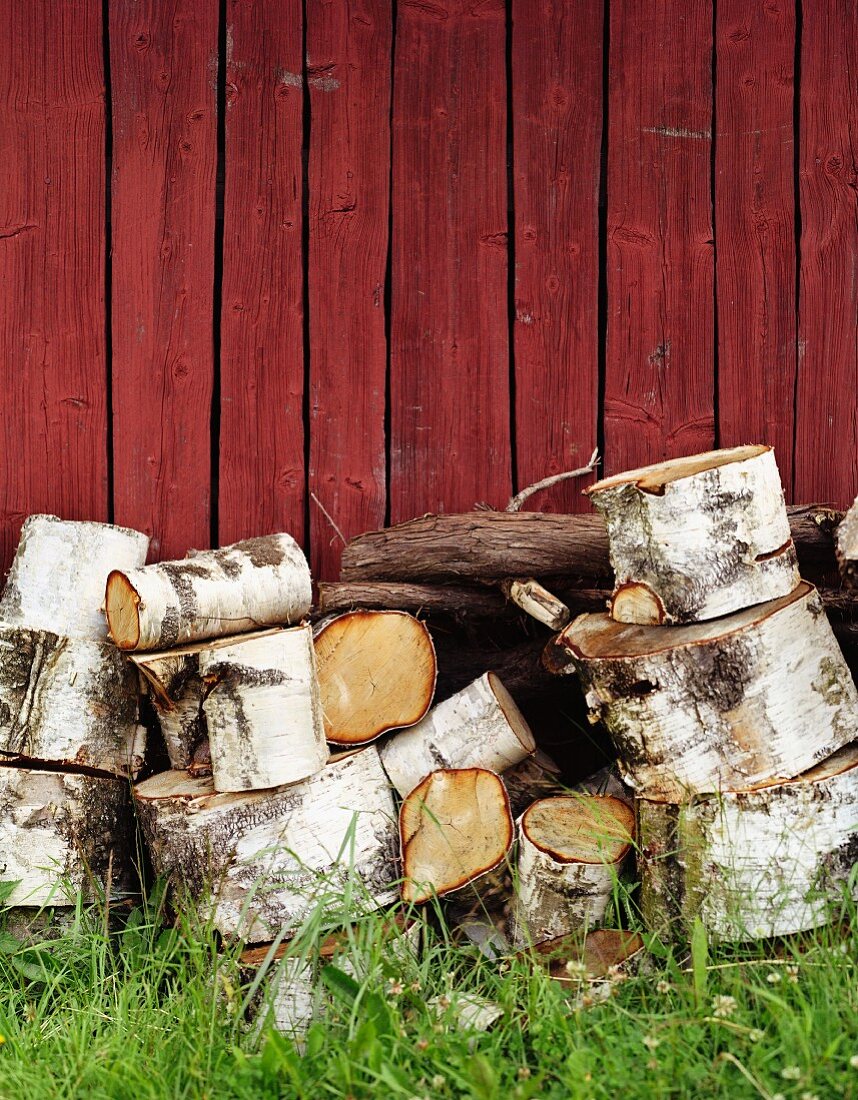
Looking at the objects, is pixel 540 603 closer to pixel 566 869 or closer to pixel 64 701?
pixel 566 869

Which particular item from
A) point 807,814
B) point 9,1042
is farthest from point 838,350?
point 9,1042

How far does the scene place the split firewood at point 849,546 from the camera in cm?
253

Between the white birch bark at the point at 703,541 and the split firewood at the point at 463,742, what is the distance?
496mm

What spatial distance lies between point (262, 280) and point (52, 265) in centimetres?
64

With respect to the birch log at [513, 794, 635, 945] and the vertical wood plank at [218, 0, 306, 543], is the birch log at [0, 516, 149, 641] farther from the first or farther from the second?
the birch log at [513, 794, 635, 945]

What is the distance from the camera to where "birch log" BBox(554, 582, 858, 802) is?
2.41 metres

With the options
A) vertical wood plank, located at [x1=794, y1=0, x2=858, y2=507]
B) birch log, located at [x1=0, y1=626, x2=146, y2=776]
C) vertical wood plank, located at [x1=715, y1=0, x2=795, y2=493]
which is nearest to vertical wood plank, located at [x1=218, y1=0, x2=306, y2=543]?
birch log, located at [x1=0, y1=626, x2=146, y2=776]

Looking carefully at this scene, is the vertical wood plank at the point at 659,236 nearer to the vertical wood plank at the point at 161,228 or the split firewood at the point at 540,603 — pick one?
the split firewood at the point at 540,603

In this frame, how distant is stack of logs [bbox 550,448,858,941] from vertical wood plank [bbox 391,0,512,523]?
0.82 m

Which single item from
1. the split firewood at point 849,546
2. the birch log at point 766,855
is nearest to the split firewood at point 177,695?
the birch log at point 766,855

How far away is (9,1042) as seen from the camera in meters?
2.28

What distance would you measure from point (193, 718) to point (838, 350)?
218 cm

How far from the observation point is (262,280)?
3.24m

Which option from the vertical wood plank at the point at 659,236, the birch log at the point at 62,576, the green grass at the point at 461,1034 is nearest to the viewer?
the green grass at the point at 461,1034
